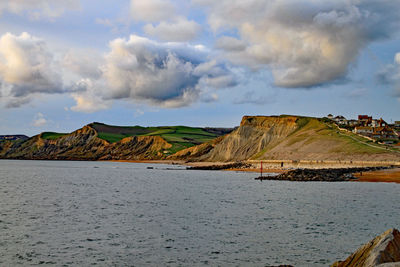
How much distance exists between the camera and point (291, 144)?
125m

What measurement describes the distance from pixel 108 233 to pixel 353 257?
1691 centimetres

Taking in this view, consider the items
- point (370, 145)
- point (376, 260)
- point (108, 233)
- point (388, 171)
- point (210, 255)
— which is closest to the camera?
point (376, 260)

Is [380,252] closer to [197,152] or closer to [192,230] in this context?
[192,230]

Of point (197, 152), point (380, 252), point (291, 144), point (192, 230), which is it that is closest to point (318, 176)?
point (291, 144)

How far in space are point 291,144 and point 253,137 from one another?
27926 mm

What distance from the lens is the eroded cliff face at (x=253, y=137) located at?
14250 cm

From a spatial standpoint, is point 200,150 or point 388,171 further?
point 200,150

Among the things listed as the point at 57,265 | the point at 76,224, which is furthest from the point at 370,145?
the point at 57,265

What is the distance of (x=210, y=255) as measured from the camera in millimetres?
20812

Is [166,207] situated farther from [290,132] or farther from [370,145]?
[290,132]

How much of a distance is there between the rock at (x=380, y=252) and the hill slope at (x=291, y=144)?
88.7 meters

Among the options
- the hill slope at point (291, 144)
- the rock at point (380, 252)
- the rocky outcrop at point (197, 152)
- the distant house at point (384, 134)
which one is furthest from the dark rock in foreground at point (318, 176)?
the rocky outcrop at point (197, 152)

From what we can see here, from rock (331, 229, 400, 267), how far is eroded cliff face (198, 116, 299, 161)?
125 m

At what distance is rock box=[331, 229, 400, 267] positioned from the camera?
1206 cm
